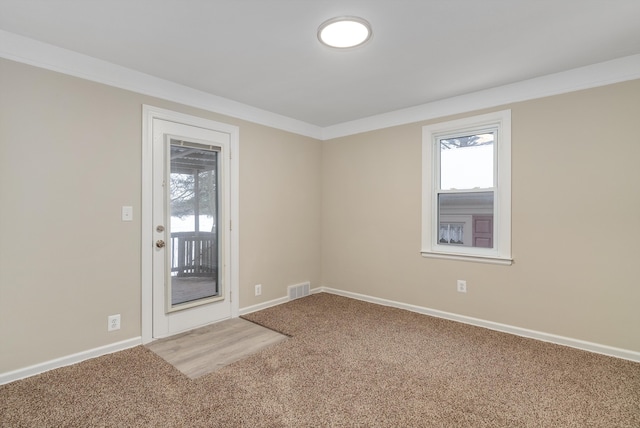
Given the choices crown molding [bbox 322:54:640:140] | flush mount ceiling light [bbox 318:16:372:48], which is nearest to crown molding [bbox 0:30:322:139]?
crown molding [bbox 322:54:640:140]

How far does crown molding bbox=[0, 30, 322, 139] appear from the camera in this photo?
7.34 ft

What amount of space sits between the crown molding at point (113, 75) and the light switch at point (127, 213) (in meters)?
1.04

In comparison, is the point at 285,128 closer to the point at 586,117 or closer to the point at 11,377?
the point at 586,117

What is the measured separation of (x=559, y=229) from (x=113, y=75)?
4108mm

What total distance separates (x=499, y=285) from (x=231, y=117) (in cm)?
335

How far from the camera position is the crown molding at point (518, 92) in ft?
8.45

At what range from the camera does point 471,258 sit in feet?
11.0

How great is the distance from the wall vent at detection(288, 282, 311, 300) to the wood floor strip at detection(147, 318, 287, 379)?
2.97ft

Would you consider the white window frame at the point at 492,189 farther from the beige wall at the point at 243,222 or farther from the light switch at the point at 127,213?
the light switch at the point at 127,213

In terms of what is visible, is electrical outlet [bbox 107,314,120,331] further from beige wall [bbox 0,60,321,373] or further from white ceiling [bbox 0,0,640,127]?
white ceiling [bbox 0,0,640,127]

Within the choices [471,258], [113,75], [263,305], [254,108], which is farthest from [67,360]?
[471,258]

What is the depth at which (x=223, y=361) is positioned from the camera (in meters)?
2.56

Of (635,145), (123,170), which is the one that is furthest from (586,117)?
(123,170)

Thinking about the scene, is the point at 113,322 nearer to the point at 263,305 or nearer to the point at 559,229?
the point at 263,305
